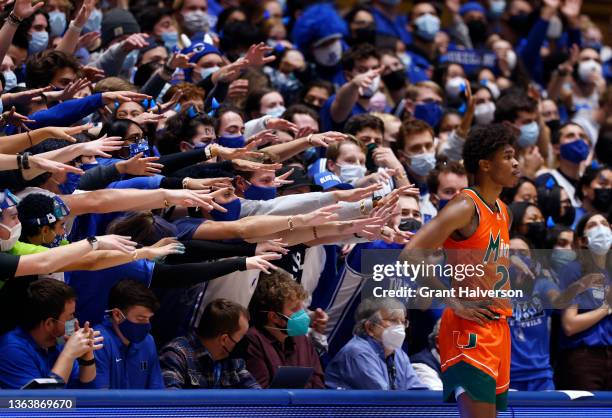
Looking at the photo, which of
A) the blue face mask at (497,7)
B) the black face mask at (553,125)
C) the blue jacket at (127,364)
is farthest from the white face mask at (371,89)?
the blue face mask at (497,7)

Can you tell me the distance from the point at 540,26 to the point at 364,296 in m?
7.42

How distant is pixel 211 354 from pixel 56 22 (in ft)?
12.4

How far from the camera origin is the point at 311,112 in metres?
9.06

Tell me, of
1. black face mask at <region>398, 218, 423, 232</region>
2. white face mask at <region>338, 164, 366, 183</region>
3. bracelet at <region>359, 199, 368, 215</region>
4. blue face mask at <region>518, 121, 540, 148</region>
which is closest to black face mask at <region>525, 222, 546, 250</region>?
black face mask at <region>398, 218, 423, 232</region>

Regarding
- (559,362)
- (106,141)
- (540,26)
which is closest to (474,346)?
(106,141)

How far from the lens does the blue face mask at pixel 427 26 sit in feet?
43.8

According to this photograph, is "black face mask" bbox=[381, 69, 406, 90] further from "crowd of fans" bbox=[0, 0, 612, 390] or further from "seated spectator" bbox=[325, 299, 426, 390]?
"seated spectator" bbox=[325, 299, 426, 390]

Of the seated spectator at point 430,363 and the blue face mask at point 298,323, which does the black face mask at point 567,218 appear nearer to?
the seated spectator at point 430,363

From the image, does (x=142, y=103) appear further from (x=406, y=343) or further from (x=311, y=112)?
(x=406, y=343)

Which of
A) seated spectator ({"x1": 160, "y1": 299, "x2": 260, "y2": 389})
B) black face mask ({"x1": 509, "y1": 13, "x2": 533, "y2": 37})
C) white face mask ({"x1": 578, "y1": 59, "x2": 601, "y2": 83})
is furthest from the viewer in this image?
black face mask ({"x1": 509, "y1": 13, "x2": 533, "y2": 37})

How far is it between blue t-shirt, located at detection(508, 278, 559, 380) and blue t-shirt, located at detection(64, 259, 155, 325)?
2.84m

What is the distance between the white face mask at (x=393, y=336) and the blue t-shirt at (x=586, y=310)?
1.59m

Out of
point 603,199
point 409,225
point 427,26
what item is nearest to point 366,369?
point 409,225

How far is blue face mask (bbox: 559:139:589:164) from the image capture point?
35.7 ft
